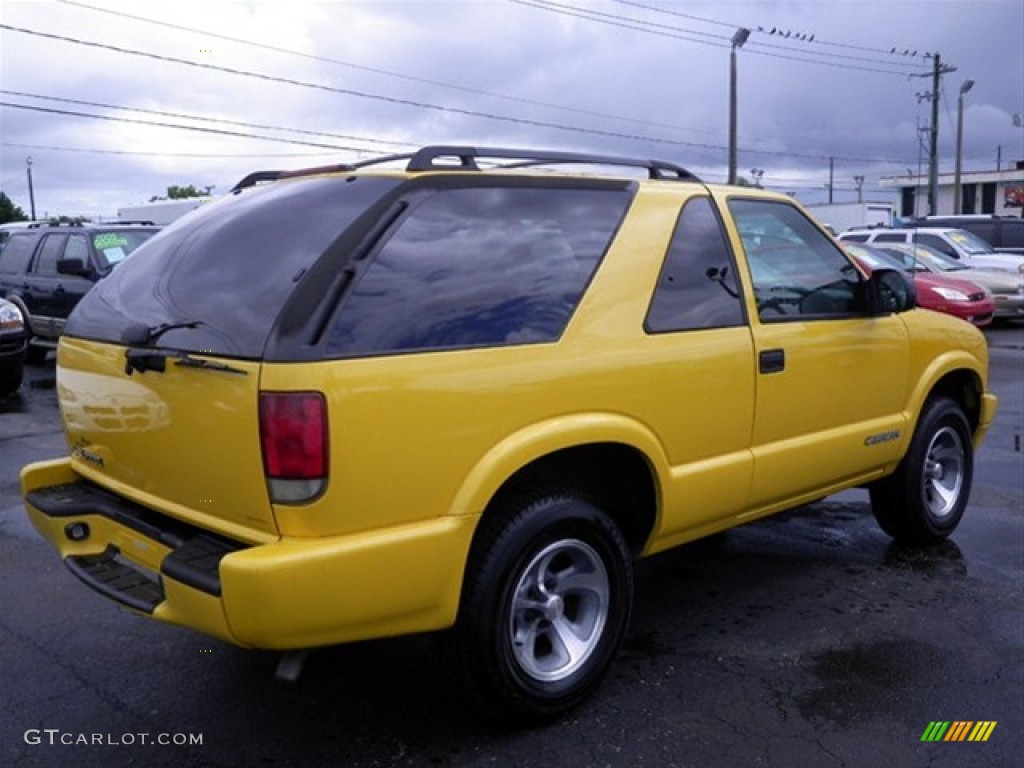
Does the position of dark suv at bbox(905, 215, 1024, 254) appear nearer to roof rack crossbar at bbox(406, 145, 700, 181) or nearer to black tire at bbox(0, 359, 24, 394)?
black tire at bbox(0, 359, 24, 394)

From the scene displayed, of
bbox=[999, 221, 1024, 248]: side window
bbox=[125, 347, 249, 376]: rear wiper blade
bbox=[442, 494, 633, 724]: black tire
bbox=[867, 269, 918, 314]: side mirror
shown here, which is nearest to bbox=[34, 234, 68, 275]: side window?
bbox=[125, 347, 249, 376]: rear wiper blade

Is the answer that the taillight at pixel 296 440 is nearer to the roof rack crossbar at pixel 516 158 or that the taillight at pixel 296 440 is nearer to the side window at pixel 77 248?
the roof rack crossbar at pixel 516 158

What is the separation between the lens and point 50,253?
45.5 ft

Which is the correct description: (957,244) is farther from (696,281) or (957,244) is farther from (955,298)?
(696,281)

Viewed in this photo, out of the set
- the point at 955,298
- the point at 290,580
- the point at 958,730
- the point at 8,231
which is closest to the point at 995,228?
the point at 955,298

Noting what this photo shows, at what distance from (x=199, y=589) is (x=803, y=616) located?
2706mm

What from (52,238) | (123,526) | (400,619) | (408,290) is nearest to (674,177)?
(408,290)

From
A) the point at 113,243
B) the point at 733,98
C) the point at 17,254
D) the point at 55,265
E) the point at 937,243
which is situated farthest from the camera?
the point at 733,98

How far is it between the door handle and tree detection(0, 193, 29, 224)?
76041 mm

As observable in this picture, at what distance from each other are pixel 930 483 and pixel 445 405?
341 cm

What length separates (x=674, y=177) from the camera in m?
4.27

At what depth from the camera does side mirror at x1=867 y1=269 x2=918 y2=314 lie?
15.3ft

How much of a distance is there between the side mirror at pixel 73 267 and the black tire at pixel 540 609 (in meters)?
10.0

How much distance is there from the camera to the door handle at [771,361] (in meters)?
4.05
